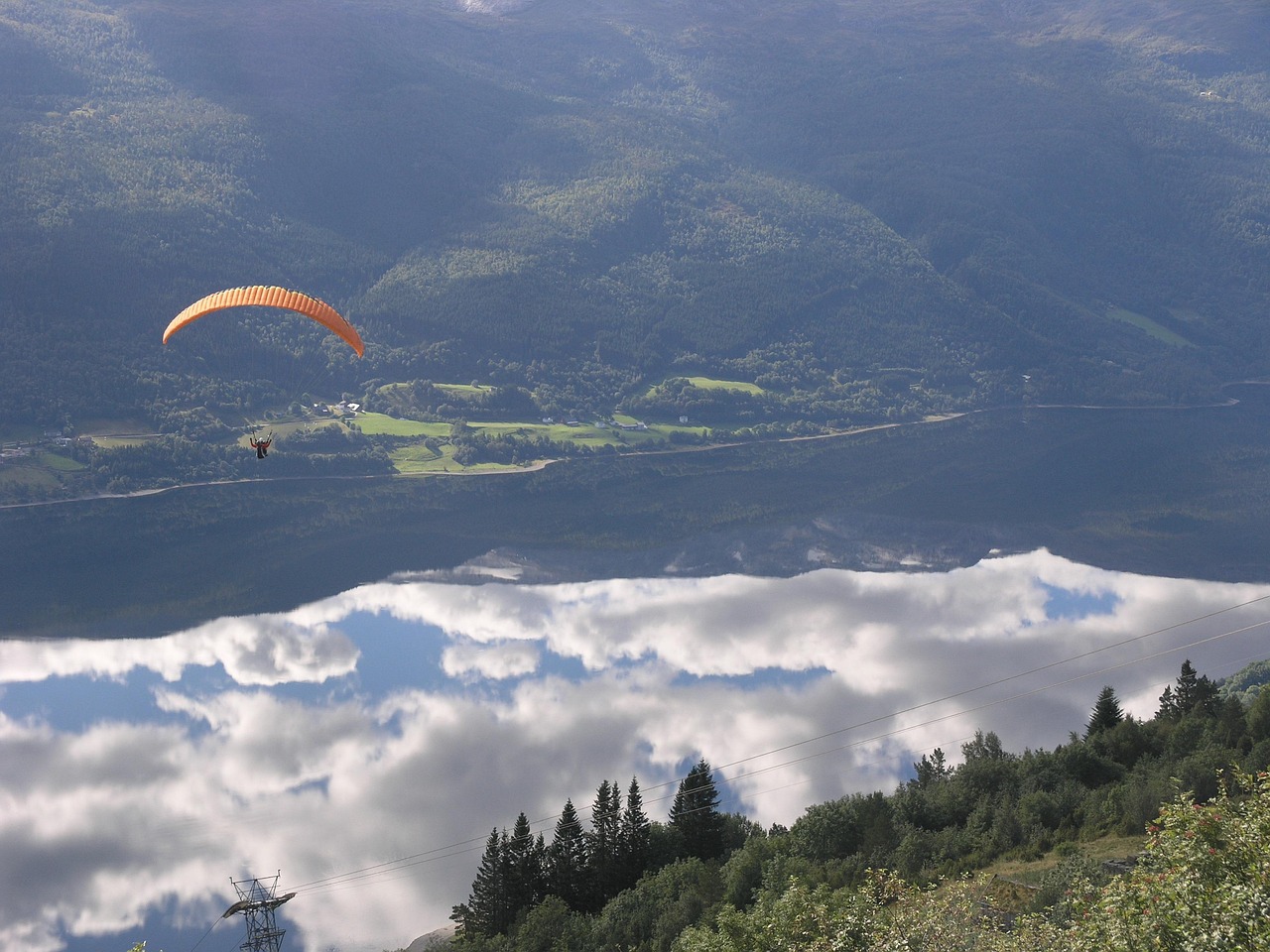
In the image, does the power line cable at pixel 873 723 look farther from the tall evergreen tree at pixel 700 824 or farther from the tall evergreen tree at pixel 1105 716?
the tall evergreen tree at pixel 1105 716

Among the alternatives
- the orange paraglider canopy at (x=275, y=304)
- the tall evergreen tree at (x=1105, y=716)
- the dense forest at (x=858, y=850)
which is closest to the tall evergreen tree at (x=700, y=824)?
the dense forest at (x=858, y=850)

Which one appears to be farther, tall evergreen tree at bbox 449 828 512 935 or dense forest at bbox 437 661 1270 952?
tall evergreen tree at bbox 449 828 512 935

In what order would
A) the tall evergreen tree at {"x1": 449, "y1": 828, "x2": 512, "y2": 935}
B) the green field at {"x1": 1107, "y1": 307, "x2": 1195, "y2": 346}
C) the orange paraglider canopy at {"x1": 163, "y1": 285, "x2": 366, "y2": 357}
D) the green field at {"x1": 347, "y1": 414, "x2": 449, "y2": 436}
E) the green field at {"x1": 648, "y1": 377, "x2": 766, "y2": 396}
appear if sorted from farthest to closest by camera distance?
the green field at {"x1": 1107, "y1": 307, "x2": 1195, "y2": 346} → the green field at {"x1": 648, "y1": 377, "x2": 766, "y2": 396} → the green field at {"x1": 347, "y1": 414, "x2": 449, "y2": 436} → the tall evergreen tree at {"x1": 449, "y1": 828, "x2": 512, "y2": 935} → the orange paraglider canopy at {"x1": 163, "y1": 285, "x2": 366, "y2": 357}

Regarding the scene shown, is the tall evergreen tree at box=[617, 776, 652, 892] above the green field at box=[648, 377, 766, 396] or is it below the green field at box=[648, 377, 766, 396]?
below

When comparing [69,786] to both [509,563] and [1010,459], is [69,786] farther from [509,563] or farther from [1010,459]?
[1010,459]

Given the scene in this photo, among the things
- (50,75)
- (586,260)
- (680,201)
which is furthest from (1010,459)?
(50,75)

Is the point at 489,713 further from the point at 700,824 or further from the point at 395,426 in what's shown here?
the point at 395,426

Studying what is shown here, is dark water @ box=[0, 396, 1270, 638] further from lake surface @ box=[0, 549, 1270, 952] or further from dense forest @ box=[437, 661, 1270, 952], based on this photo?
dense forest @ box=[437, 661, 1270, 952]

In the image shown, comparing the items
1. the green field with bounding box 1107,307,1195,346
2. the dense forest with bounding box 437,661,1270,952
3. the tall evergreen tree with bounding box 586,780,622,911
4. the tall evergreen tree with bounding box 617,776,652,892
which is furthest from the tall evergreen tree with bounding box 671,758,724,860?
the green field with bounding box 1107,307,1195,346
